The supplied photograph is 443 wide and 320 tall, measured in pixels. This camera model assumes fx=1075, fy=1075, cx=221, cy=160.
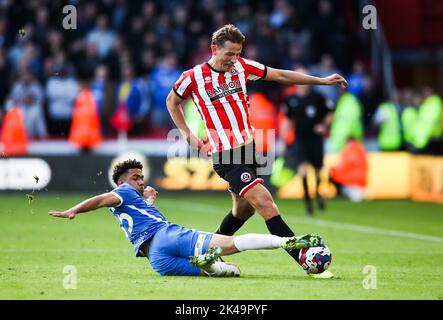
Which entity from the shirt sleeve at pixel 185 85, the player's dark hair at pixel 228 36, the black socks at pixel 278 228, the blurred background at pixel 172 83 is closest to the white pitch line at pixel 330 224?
the blurred background at pixel 172 83

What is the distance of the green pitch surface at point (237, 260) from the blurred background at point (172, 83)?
258 centimetres

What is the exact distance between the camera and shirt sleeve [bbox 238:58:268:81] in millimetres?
9461

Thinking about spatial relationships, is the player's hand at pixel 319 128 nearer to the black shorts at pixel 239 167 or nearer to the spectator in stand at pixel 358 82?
the spectator in stand at pixel 358 82

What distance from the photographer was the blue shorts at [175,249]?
8914 mm

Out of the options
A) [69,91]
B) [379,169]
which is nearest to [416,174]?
[379,169]

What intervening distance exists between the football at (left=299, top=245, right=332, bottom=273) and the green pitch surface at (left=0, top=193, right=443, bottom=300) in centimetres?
12

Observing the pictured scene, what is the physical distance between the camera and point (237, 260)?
34.7 ft

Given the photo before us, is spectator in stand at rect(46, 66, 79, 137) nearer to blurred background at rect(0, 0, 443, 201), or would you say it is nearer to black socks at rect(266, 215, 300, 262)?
blurred background at rect(0, 0, 443, 201)

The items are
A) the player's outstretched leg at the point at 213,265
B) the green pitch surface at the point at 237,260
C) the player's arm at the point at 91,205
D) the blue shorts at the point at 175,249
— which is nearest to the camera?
the green pitch surface at the point at 237,260

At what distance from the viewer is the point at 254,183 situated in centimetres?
912

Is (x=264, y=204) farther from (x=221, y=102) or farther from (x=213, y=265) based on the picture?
(x=221, y=102)
